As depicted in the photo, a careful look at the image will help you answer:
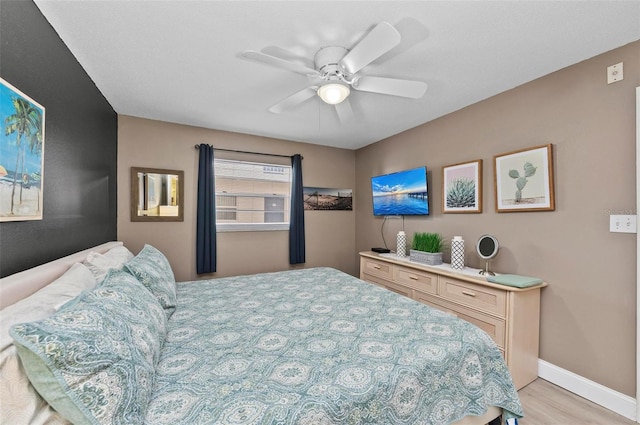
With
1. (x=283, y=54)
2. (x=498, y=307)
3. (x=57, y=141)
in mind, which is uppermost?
(x=283, y=54)

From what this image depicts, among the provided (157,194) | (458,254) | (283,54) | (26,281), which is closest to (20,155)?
(26,281)

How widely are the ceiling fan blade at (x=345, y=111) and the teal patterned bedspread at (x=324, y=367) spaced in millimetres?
1903

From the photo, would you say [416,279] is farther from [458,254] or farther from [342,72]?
[342,72]

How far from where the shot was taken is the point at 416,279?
116 inches

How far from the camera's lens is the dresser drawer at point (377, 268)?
3.35 m

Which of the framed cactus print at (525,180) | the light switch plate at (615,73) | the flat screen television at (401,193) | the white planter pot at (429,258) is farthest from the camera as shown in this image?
the flat screen television at (401,193)

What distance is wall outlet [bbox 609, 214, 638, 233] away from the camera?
1797mm

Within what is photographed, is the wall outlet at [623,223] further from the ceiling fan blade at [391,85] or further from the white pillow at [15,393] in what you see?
the white pillow at [15,393]

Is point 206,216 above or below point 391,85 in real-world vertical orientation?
below

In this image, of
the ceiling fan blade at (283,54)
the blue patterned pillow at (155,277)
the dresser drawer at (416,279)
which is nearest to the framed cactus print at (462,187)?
the dresser drawer at (416,279)

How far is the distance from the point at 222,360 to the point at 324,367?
48 centimetres

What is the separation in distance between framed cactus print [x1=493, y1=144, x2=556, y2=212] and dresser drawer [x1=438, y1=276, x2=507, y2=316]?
81 centimetres

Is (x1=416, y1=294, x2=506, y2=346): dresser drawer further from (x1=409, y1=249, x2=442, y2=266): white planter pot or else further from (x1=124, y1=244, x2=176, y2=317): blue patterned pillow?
(x1=124, y1=244, x2=176, y2=317): blue patterned pillow

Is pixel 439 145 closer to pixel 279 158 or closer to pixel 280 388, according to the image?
pixel 279 158
